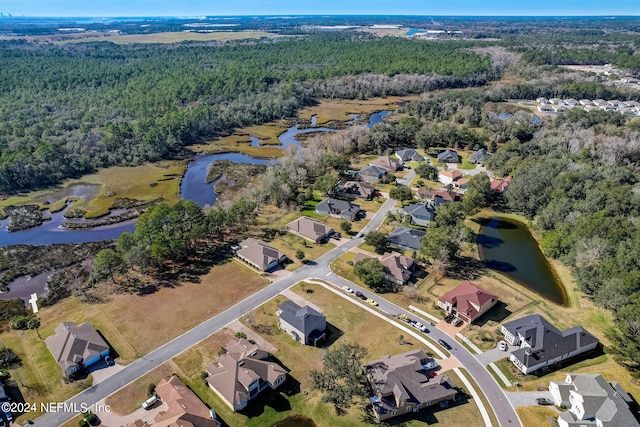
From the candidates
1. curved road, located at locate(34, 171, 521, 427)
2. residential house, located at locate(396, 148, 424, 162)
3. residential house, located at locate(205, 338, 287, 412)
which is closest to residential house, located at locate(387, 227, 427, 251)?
curved road, located at locate(34, 171, 521, 427)

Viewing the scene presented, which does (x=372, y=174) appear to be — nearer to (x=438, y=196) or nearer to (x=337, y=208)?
(x=438, y=196)

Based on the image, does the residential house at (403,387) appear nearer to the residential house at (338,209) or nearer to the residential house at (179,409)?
the residential house at (179,409)

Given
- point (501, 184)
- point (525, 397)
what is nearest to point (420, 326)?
point (525, 397)

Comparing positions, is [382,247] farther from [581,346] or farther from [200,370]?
[200,370]

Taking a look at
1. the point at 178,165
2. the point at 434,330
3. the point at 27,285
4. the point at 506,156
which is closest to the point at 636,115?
the point at 506,156

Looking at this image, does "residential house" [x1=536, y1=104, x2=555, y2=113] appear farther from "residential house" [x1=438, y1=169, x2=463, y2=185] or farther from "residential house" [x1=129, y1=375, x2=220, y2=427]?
"residential house" [x1=129, y1=375, x2=220, y2=427]

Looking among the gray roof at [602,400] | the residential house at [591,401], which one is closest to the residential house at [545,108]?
the residential house at [591,401]
